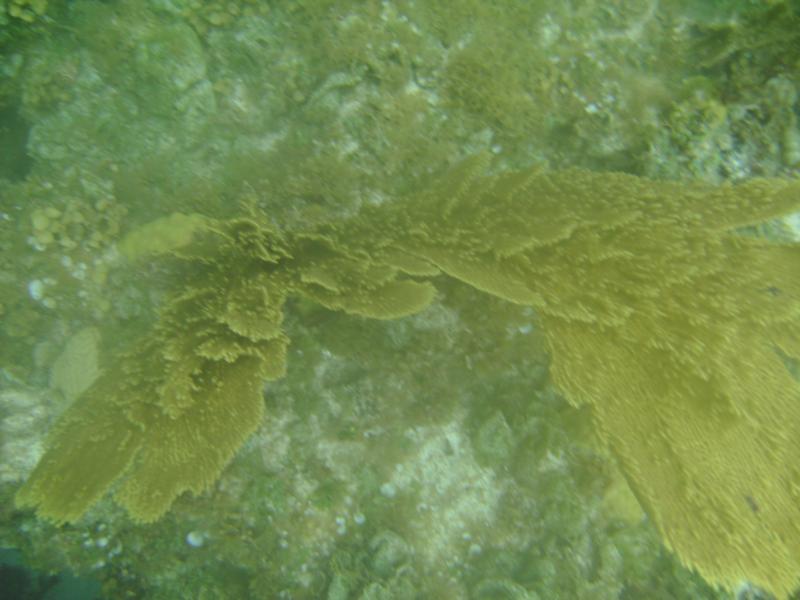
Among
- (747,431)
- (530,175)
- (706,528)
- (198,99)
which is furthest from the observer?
(198,99)

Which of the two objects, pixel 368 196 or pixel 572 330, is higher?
pixel 368 196

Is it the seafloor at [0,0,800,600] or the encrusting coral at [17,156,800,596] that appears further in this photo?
the seafloor at [0,0,800,600]

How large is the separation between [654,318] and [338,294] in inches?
76.8

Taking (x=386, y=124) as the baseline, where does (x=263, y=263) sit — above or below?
below

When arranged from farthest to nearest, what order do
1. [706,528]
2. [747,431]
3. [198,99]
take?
1. [198,99]
2. [747,431]
3. [706,528]

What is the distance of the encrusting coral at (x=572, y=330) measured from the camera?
2.85 m

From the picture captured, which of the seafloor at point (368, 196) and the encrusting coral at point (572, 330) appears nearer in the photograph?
the encrusting coral at point (572, 330)

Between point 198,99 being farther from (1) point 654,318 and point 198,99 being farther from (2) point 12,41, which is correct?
(1) point 654,318

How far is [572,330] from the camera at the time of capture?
3.11 meters

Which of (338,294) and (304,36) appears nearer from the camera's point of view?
(338,294)

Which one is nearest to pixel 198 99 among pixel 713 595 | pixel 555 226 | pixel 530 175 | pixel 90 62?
pixel 90 62

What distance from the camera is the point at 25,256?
11.7 feet

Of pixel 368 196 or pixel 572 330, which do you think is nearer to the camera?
pixel 572 330

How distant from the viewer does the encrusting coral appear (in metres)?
2.85
